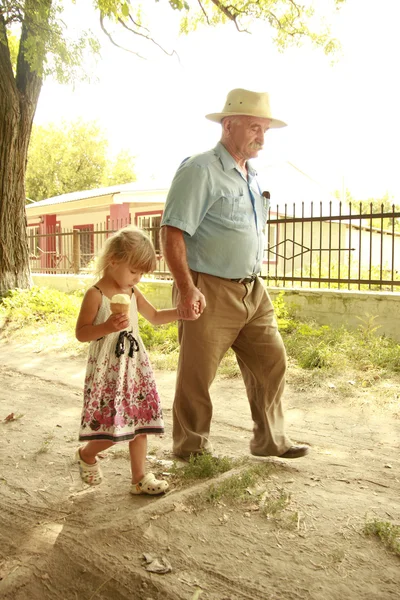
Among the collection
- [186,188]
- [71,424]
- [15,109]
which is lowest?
[71,424]

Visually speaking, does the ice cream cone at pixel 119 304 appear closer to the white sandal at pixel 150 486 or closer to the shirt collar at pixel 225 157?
the white sandal at pixel 150 486

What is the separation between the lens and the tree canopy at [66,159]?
155 feet

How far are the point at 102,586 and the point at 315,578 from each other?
842mm

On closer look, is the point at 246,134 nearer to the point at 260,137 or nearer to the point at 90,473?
the point at 260,137

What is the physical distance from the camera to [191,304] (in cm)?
319

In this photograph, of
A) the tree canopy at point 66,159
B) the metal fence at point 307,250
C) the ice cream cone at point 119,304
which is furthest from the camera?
the tree canopy at point 66,159

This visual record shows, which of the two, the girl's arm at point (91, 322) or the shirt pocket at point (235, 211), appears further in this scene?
the shirt pocket at point (235, 211)

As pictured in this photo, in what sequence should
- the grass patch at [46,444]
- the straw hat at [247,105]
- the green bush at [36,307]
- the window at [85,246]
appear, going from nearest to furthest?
1. the straw hat at [247,105]
2. the grass patch at [46,444]
3. the green bush at [36,307]
4. the window at [85,246]

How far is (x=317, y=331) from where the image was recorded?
756cm

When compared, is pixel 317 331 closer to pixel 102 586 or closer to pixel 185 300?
pixel 185 300

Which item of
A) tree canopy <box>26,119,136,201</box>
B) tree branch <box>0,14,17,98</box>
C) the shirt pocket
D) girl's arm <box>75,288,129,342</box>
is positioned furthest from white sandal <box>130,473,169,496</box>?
tree canopy <box>26,119,136,201</box>

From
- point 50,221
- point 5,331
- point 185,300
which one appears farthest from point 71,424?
point 50,221

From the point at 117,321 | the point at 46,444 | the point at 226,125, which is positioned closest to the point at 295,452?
the point at 117,321

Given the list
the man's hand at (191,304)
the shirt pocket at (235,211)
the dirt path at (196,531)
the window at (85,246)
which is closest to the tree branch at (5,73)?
the window at (85,246)
